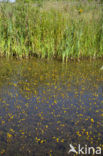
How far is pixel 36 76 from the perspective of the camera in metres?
5.94

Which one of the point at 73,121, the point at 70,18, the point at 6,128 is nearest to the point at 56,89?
the point at 73,121

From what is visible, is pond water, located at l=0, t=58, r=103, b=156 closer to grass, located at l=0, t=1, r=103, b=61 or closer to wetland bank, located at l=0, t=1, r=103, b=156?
wetland bank, located at l=0, t=1, r=103, b=156

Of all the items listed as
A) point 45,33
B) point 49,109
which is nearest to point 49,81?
point 49,109

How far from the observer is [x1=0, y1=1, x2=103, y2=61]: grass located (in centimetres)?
768

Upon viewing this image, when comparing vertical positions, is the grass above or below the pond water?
above

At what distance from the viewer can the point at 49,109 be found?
3.95 meters

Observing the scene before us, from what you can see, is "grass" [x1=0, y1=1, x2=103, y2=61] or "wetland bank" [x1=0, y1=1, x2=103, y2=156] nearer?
"wetland bank" [x1=0, y1=1, x2=103, y2=156]

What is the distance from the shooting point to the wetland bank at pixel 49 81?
308 centimetres

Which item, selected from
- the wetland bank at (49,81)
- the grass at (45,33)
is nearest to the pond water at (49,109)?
the wetland bank at (49,81)

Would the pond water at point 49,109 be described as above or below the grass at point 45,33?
below

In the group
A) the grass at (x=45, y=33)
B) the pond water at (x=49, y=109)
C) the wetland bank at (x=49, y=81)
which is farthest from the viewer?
the grass at (x=45, y=33)

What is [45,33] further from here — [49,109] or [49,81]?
[49,109]

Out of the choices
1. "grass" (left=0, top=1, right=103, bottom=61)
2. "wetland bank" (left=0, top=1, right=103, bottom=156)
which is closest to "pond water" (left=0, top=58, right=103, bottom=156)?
"wetland bank" (left=0, top=1, right=103, bottom=156)

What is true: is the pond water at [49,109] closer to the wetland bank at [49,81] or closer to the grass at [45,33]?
the wetland bank at [49,81]
